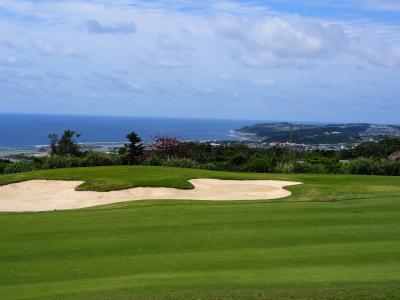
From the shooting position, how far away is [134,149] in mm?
32969

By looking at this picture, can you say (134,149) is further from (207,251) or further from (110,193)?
(207,251)

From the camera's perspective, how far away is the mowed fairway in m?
8.31

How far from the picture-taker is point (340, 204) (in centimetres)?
1656

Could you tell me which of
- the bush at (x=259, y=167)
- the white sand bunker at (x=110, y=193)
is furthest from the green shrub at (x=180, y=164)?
the white sand bunker at (x=110, y=193)

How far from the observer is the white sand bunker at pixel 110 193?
743 inches

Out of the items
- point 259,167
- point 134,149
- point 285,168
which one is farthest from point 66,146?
point 285,168

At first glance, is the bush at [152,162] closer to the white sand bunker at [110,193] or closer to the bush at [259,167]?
the bush at [259,167]

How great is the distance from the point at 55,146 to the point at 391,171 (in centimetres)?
2412

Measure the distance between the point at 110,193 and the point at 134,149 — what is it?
507 inches

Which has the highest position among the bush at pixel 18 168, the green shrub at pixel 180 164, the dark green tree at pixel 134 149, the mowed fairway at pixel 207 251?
the dark green tree at pixel 134 149

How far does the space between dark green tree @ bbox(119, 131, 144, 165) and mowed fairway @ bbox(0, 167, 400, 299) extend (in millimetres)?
15104

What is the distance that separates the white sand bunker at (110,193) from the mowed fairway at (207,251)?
202 centimetres

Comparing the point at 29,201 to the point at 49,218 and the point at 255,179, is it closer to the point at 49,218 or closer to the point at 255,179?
the point at 49,218

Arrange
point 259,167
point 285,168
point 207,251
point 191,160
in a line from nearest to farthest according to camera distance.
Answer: point 207,251 → point 285,168 → point 259,167 → point 191,160
